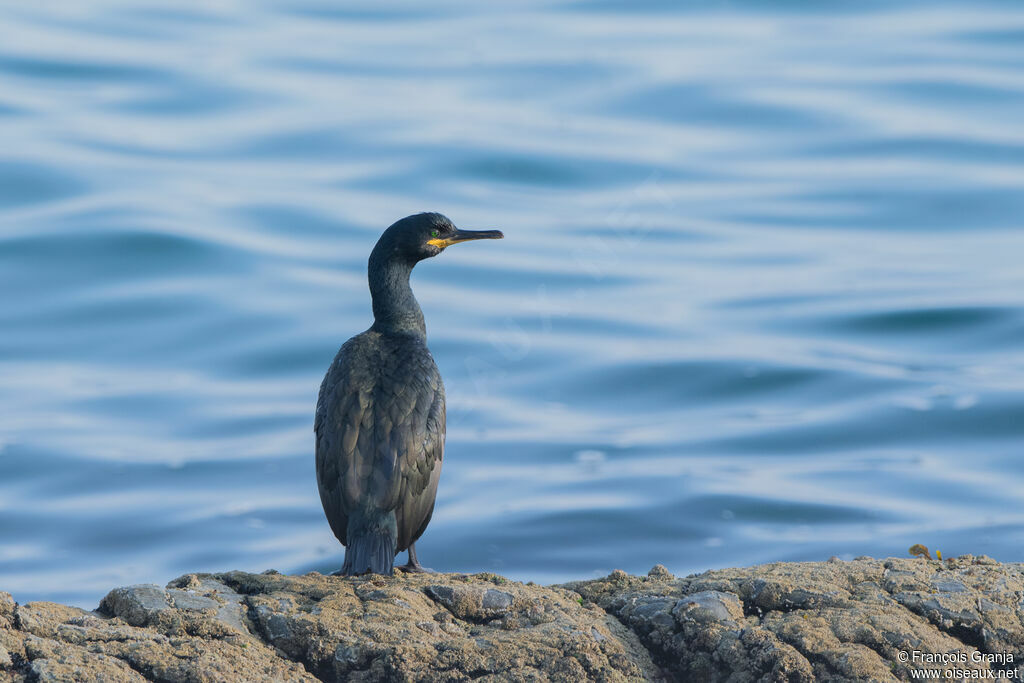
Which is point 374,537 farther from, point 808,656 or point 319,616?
point 808,656

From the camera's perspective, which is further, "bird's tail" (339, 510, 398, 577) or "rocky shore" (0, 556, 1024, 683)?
"bird's tail" (339, 510, 398, 577)

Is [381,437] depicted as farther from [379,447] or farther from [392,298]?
[392,298]

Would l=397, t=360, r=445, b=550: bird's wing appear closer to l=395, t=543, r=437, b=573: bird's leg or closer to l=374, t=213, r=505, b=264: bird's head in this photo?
l=395, t=543, r=437, b=573: bird's leg

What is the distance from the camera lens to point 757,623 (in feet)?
14.6

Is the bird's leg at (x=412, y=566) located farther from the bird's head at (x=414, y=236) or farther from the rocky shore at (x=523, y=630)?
the bird's head at (x=414, y=236)

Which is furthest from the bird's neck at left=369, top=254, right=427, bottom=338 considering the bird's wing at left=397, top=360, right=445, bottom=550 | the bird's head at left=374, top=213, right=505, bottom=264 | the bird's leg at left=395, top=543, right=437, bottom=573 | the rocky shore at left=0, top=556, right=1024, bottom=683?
the rocky shore at left=0, top=556, right=1024, bottom=683

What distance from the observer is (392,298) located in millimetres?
6941

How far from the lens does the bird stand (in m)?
5.63

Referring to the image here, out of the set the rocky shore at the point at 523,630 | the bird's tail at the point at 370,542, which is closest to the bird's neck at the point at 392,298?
the bird's tail at the point at 370,542

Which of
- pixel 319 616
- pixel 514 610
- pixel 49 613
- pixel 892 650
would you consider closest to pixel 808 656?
pixel 892 650

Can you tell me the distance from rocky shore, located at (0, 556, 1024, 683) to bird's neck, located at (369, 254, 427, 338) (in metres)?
2.21

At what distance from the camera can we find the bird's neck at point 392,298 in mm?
6895

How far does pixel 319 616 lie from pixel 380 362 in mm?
2078

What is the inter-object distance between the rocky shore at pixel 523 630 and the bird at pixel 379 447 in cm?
74
